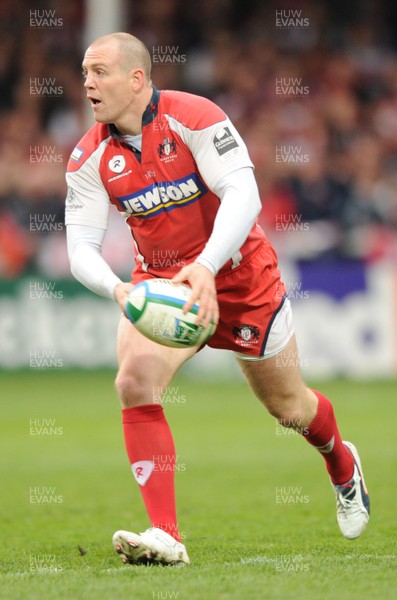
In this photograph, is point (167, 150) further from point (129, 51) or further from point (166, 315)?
point (166, 315)

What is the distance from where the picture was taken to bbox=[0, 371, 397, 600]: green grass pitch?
4348mm

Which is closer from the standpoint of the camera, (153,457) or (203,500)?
(153,457)

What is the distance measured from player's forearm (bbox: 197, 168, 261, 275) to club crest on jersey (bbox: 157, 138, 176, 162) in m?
0.29

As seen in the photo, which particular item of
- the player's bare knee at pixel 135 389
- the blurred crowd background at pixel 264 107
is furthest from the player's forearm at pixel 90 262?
the blurred crowd background at pixel 264 107

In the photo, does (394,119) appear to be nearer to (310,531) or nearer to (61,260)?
(61,260)

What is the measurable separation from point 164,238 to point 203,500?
7.63ft

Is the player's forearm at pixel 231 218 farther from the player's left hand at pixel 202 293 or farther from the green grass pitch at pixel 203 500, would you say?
the green grass pitch at pixel 203 500

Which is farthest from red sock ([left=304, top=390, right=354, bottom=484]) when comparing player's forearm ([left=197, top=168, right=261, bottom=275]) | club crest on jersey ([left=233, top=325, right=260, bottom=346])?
player's forearm ([left=197, top=168, right=261, bottom=275])

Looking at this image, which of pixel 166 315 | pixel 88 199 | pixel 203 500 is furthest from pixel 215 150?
pixel 203 500

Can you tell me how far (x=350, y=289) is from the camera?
13.2m

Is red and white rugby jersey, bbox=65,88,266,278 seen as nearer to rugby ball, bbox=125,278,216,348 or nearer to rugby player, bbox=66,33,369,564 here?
rugby player, bbox=66,33,369,564

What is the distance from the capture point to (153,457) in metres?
4.99

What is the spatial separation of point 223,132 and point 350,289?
27.9ft

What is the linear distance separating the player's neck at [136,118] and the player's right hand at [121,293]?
71 cm
